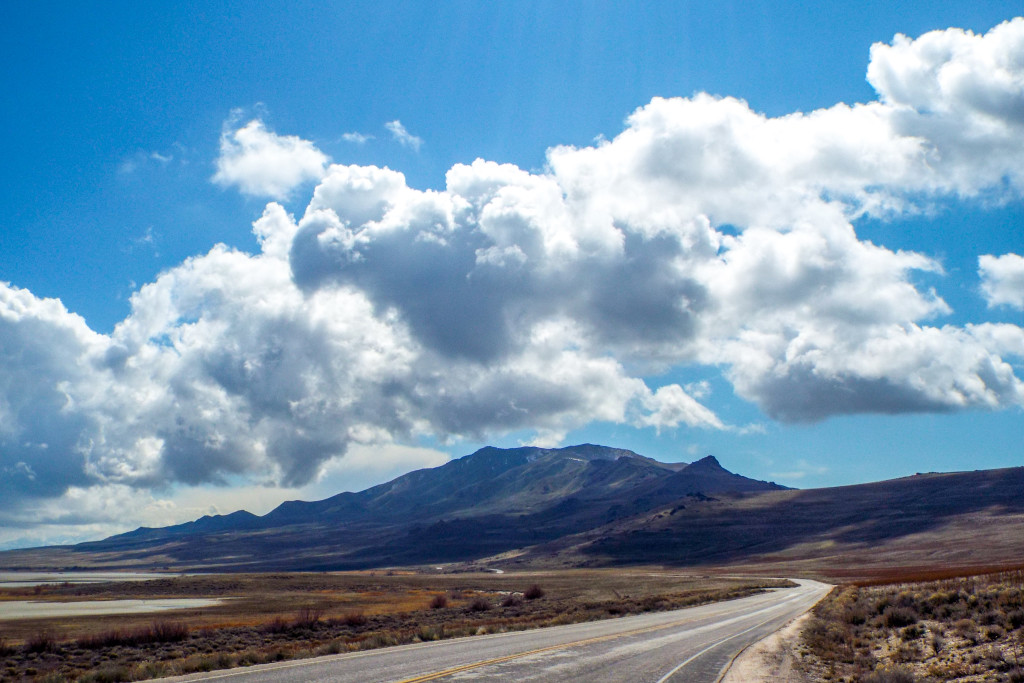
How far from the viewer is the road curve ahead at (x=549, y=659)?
56.6 ft

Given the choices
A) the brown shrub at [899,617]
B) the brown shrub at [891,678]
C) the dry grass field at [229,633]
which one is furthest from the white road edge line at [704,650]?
the dry grass field at [229,633]

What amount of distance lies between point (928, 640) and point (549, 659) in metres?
12.0

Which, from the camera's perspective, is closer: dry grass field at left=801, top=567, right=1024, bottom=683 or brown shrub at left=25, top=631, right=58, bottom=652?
dry grass field at left=801, top=567, right=1024, bottom=683

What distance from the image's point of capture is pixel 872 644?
2486cm

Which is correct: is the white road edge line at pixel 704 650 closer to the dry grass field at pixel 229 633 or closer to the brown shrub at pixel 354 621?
the dry grass field at pixel 229 633

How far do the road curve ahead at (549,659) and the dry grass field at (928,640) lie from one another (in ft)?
9.36

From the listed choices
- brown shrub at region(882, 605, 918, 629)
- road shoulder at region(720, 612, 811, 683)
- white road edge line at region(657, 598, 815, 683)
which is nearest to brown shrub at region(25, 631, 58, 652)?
white road edge line at region(657, 598, 815, 683)

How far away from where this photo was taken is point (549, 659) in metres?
20.6

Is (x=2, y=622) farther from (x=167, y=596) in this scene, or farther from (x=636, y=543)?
(x=636, y=543)

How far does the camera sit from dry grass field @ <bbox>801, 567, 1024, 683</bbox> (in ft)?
57.3

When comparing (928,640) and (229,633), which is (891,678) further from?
(229,633)

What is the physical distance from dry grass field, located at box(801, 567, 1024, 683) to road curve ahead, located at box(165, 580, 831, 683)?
112 inches

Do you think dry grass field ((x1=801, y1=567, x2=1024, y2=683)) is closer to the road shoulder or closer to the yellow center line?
the road shoulder

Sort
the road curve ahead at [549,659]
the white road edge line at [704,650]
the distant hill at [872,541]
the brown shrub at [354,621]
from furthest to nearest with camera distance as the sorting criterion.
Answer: the distant hill at [872,541], the brown shrub at [354,621], the white road edge line at [704,650], the road curve ahead at [549,659]
